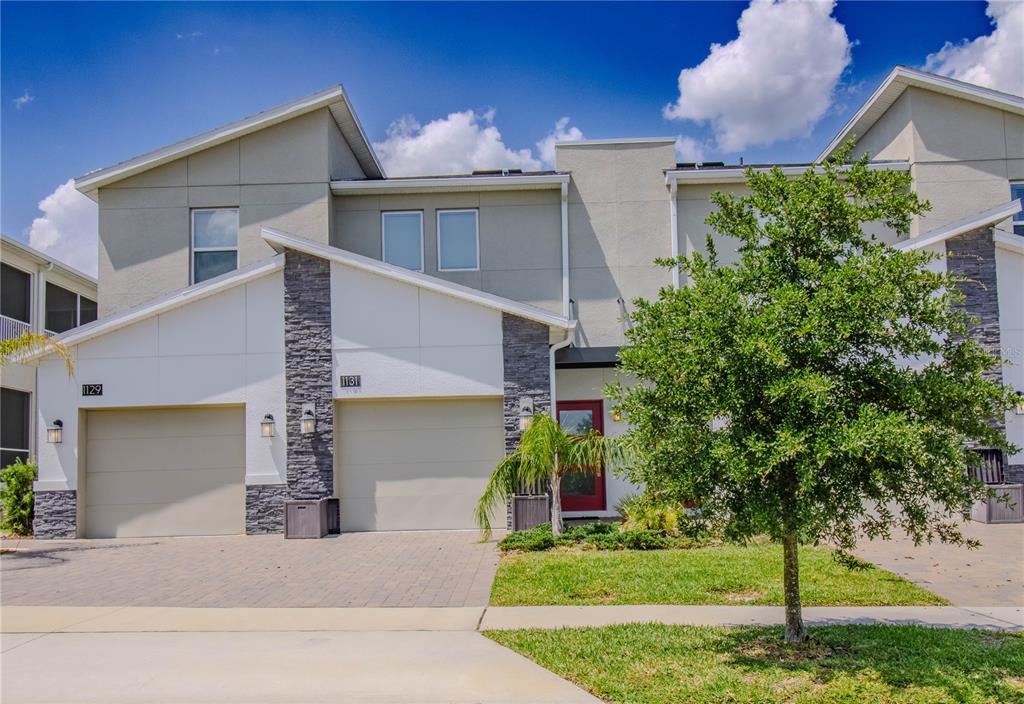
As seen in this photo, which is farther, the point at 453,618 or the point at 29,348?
the point at 29,348

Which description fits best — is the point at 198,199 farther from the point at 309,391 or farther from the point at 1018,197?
the point at 1018,197

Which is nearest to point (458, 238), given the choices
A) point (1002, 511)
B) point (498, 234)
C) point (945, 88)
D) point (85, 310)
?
point (498, 234)

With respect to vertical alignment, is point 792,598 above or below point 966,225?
below

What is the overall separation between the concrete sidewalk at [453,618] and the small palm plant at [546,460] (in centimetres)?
490

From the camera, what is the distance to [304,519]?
1480 cm

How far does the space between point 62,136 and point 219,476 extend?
774 cm

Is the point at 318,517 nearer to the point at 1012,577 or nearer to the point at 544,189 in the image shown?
the point at 544,189

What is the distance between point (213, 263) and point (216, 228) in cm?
78

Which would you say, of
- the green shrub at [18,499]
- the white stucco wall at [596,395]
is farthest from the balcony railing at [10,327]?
the white stucco wall at [596,395]

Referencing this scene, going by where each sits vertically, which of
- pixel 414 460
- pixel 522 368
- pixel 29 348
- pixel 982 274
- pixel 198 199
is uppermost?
pixel 198 199

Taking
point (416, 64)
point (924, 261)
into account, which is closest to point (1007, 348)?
point (924, 261)

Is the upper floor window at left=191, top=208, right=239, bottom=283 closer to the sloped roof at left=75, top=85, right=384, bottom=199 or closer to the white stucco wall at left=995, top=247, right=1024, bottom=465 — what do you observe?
the sloped roof at left=75, top=85, right=384, bottom=199

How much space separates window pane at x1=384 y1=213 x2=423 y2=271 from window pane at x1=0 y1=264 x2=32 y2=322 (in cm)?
1159

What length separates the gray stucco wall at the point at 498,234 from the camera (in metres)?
18.2
